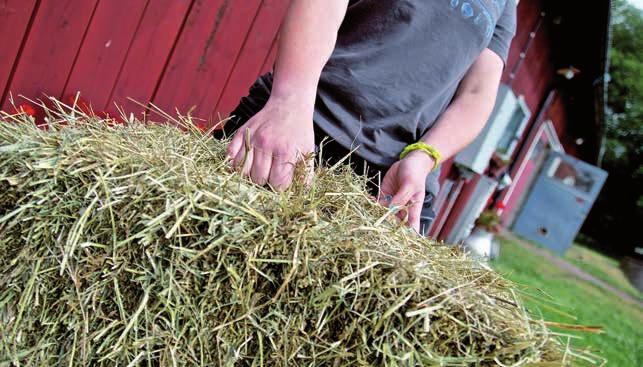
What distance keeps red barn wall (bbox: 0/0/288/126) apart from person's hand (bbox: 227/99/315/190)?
4.25ft

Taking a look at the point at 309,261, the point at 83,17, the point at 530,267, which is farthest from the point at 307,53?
the point at 530,267

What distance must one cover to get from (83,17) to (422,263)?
2385mm

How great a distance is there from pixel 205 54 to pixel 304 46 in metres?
2.21

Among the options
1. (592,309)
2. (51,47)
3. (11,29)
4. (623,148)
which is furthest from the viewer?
(623,148)

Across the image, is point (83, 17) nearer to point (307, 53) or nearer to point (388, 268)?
point (307, 53)

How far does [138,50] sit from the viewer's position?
3.03 metres

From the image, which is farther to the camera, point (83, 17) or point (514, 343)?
point (83, 17)

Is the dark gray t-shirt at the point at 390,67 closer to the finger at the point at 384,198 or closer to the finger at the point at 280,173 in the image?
the finger at the point at 384,198

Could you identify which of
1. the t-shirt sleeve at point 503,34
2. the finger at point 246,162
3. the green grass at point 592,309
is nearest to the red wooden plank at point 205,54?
the t-shirt sleeve at point 503,34

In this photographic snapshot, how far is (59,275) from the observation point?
1.01m

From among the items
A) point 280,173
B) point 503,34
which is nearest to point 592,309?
point 503,34

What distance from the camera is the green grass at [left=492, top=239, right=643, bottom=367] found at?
693 centimetres

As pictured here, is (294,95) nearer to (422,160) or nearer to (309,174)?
(309,174)

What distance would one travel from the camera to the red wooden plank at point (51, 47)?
8.46ft
